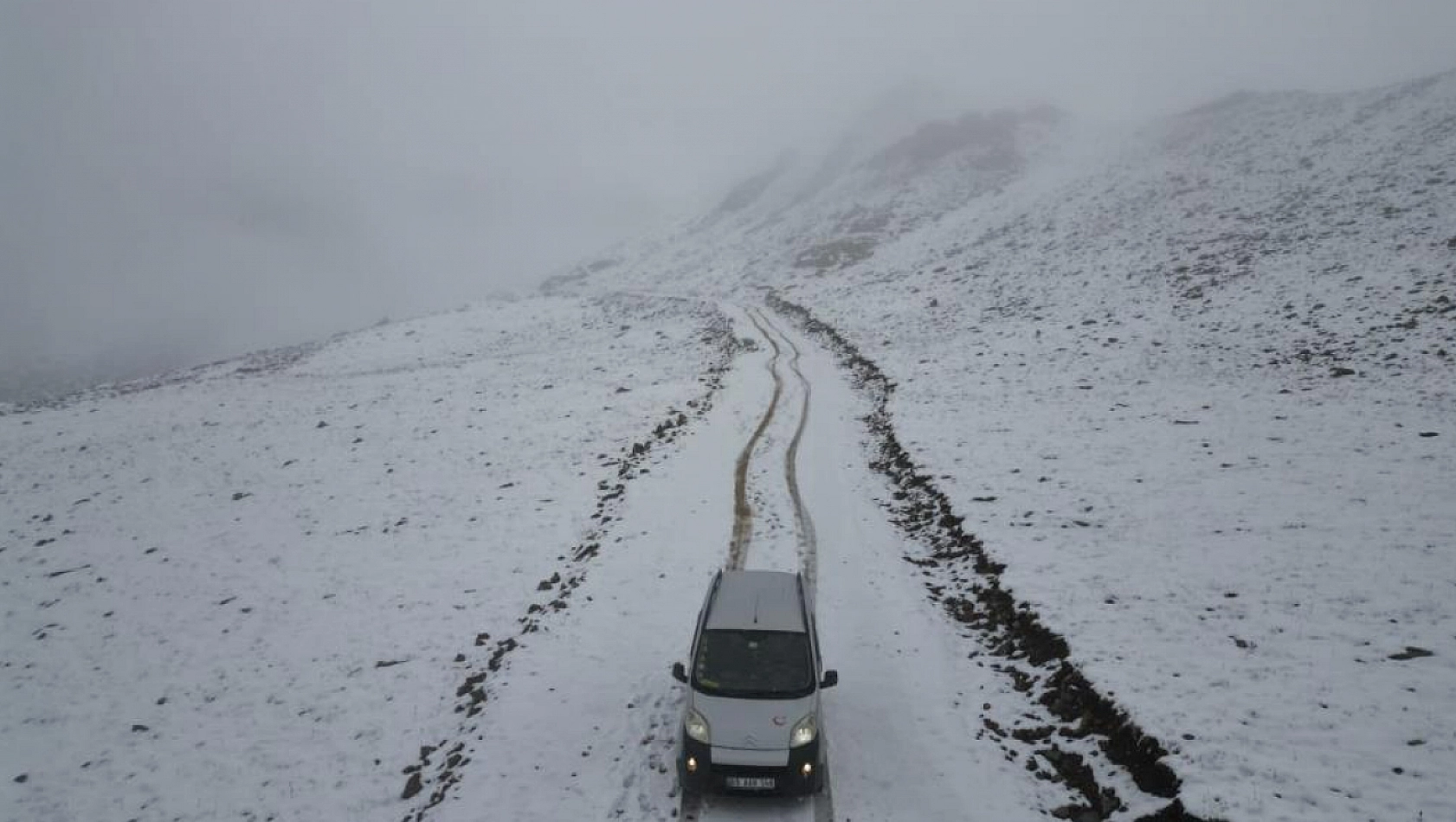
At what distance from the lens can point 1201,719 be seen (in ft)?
29.4

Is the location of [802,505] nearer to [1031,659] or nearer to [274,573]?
[1031,659]

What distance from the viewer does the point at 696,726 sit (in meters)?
8.75

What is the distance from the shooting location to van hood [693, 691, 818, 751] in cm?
848

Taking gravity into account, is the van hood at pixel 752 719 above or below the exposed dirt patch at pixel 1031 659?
above

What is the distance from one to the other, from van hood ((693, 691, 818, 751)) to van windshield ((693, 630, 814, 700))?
10cm

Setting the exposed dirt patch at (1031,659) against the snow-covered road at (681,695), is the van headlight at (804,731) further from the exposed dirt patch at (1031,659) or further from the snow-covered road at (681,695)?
the exposed dirt patch at (1031,659)

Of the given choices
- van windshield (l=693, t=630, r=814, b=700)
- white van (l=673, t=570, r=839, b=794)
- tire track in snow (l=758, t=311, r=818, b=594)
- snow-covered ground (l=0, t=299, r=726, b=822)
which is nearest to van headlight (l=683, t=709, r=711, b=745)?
white van (l=673, t=570, r=839, b=794)

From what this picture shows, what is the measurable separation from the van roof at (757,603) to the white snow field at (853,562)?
6.49 feet

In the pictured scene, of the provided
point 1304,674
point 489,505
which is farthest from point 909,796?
point 489,505

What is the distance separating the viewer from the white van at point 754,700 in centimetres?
840

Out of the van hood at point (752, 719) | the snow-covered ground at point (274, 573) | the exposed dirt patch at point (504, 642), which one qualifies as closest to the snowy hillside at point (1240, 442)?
the van hood at point (752, 719)

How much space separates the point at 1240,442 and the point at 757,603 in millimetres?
15114

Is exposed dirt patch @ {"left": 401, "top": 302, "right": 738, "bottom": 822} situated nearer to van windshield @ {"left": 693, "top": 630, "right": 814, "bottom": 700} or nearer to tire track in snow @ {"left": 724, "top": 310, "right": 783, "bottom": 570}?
tire track in snow @ {"left": 724, "top": 310, "right": 783, "bottom": 570}

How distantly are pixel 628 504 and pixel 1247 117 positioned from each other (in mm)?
81868
